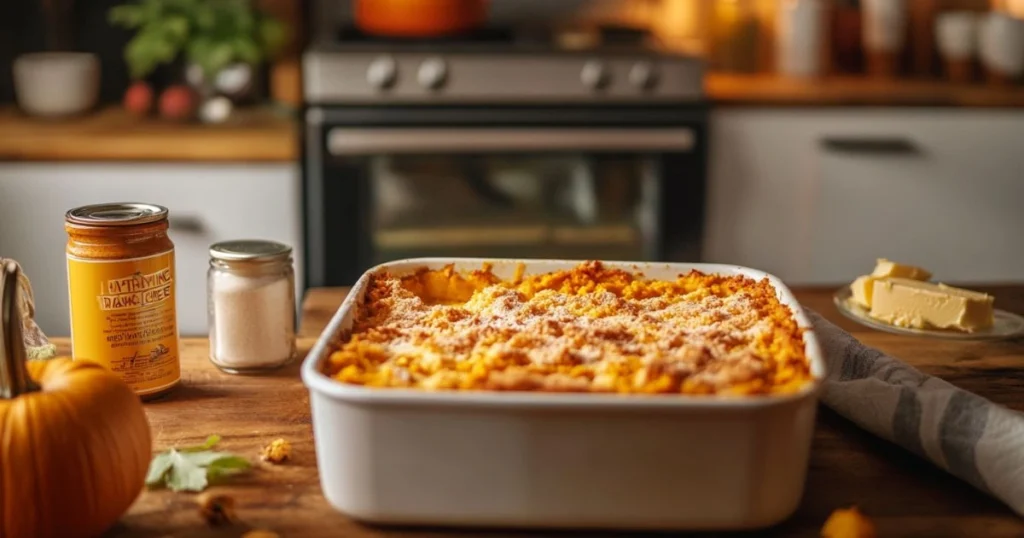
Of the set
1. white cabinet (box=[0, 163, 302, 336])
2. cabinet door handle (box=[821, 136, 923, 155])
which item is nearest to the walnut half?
white cabinet (box=[0, 163, 302, 336])

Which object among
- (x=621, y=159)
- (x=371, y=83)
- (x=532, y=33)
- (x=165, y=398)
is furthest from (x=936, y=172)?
(x=165, y=398)

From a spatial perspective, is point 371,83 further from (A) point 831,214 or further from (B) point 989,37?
(B) point 989,37

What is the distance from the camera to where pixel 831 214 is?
2.78 m

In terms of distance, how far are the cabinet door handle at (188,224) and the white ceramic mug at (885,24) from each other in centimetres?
186

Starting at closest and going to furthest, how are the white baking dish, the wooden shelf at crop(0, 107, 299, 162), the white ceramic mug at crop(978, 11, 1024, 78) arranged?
the white baking dish
the wooden shelf at crop(0, 107, 299, 162)
the white ceramic mug at crop(978, 11, 1024, 78)

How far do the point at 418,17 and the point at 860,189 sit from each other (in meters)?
1.16

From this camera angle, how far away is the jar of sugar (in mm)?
1169

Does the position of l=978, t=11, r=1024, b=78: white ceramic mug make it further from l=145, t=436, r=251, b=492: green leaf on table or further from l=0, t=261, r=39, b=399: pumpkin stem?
l=0, t=261, r=39, b=399: pumpkin stem

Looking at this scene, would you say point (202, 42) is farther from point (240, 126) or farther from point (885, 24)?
point (885, 24)

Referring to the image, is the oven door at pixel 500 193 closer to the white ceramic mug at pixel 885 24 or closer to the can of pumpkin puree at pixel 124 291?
the white ceramic mug at pixel 885 24

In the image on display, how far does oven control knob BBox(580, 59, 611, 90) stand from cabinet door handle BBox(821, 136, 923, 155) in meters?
0.57

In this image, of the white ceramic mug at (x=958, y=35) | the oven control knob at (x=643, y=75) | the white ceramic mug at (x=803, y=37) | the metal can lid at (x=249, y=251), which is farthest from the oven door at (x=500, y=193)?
the metal can lid at (x=249, y=251)

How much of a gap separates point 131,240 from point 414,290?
0.91ft

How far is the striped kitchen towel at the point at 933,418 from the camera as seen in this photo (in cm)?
89
